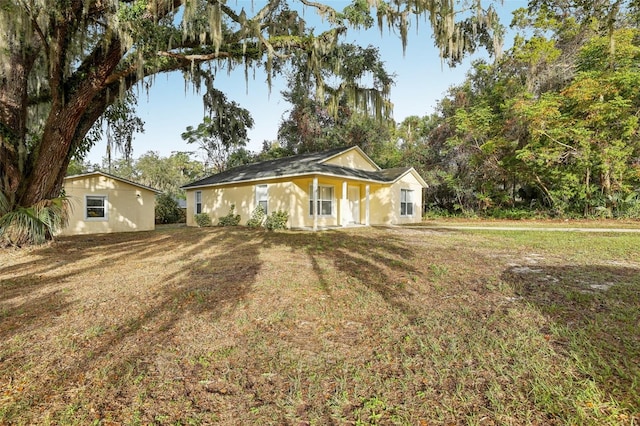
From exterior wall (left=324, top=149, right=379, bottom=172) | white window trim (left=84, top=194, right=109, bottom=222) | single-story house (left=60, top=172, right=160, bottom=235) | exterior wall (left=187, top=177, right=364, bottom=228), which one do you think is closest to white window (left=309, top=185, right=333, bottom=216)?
exterior wall (left=187, top=177, right=364, bottom=228)

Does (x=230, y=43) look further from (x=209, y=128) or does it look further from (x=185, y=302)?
(x=185, y=302)

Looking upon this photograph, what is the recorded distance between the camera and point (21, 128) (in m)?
8.56

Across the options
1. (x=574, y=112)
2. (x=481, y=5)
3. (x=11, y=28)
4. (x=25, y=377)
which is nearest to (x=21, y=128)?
(x=11, y=28)

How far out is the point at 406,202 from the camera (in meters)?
18.8

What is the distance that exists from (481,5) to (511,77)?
525 inches

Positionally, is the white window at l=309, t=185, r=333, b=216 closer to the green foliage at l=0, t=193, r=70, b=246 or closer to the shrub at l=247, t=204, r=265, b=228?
the shrub at l=247, t=204, r=265, b=228

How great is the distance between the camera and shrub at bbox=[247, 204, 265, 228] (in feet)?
47.6

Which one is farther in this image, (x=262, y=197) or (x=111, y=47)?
(x=262, y=197)

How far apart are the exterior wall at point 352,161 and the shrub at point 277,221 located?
3412mm

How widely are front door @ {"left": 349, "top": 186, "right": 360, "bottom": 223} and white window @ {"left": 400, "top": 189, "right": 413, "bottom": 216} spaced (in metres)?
2.78

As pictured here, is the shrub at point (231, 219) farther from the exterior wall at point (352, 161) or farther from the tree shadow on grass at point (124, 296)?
the tree shadow on grass at point (124, 296)

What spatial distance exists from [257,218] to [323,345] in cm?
1209

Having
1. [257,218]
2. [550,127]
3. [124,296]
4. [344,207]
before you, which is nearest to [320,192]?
[344,207]

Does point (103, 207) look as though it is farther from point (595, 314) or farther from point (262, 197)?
point (595, 314)
